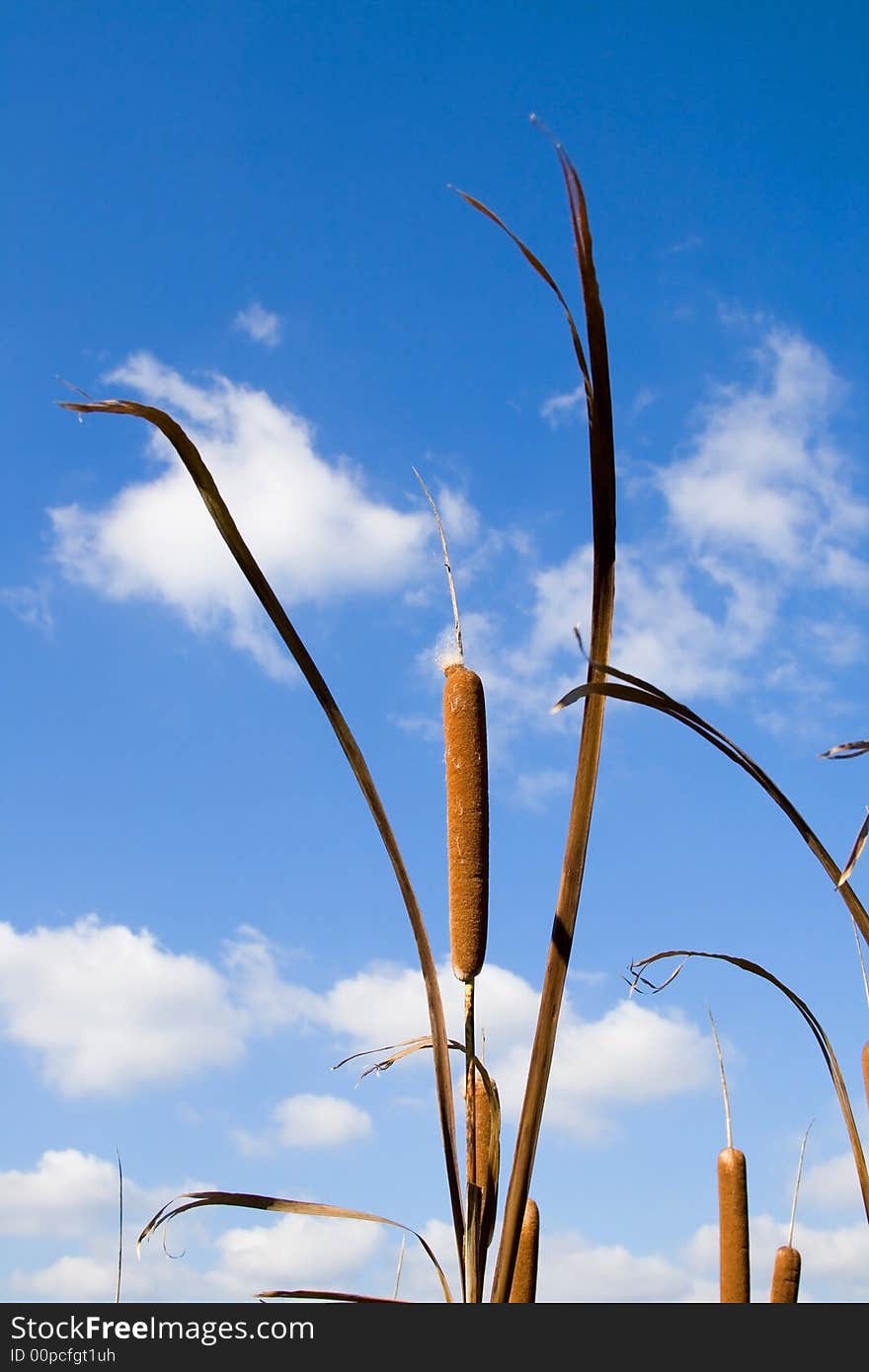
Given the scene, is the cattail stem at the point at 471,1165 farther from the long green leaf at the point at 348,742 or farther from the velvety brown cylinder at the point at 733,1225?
the velvety brown cylinder at the point at 733,1225

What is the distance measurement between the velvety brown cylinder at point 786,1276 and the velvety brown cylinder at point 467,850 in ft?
7.13

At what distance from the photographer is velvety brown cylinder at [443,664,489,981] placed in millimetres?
2900

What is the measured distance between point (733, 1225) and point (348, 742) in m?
2.35

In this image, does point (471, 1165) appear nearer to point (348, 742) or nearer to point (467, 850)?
point (467, 850)

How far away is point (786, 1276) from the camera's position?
420 cm

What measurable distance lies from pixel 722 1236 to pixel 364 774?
7.53 ft

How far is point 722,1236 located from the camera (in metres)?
3.92

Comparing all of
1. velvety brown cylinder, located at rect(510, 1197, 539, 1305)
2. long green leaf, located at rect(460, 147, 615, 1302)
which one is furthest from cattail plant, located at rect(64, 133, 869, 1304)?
velvety brown cylinder, located at rect(510, 1197, 539, 1305)

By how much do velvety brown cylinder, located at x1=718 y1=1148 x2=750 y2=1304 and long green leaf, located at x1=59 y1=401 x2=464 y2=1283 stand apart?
1.48m
